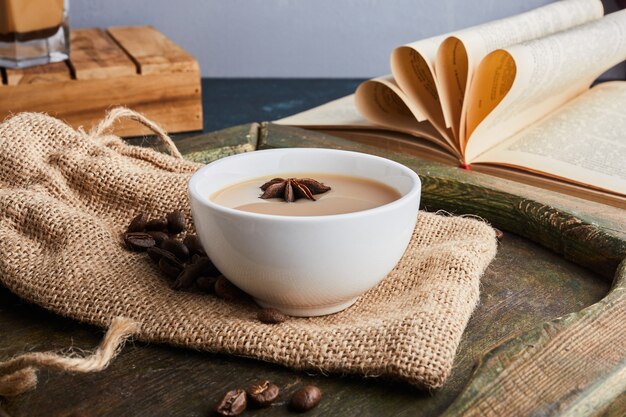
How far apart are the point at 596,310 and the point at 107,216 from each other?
582mm

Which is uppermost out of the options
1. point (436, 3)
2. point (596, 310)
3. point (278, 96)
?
point (596, 310)

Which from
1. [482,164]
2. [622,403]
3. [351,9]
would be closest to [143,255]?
[622,403]

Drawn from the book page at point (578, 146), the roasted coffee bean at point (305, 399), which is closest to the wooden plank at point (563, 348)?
the roasted coffee bean at point (305, 399)

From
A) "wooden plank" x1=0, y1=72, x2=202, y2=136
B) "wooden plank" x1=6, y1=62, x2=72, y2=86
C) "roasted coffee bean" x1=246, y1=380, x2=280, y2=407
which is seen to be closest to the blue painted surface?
"wooden plank" x1=0, y1=72, x2=202, y2=136

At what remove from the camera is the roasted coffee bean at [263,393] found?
0.67 m

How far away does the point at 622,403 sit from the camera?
2.30 ft

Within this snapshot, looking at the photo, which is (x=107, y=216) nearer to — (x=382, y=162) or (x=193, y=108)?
(x=382, y=162)

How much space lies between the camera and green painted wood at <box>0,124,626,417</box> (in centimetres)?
68

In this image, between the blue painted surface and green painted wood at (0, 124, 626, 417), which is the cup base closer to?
green painted wood at (0, 124, 626, 417)

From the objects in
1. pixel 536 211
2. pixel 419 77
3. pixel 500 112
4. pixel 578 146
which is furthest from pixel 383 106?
pixel 536 211

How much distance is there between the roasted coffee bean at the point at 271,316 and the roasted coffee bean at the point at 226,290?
5cm

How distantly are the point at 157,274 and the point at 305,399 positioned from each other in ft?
0.93

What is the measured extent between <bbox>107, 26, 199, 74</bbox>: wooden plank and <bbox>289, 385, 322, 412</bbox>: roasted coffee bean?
1178 millimetres

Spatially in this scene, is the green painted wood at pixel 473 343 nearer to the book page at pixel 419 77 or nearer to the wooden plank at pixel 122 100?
the book page at pixel 419 77
